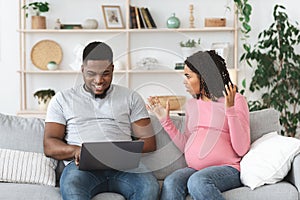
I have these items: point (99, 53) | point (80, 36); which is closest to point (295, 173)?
point (99, 53)

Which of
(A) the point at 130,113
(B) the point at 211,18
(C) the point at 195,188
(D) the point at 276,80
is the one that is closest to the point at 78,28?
(B) the point at 211,18

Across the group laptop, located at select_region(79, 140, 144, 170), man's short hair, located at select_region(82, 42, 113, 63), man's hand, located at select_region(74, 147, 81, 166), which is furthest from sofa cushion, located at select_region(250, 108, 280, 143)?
man's hand, located at select_region(74, 147, 81, 166)

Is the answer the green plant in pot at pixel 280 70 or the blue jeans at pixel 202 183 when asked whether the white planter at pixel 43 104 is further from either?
the blue jeans at pixel 202 183

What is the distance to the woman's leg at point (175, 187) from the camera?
3.03m

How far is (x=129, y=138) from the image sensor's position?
3314mm

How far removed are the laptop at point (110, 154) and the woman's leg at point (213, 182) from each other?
0.31 metres

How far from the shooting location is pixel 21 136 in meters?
3.37

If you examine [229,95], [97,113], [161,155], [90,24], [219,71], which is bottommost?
[161,155]

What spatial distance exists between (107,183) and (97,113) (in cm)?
42

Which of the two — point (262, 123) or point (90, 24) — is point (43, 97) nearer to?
point (90, 24)

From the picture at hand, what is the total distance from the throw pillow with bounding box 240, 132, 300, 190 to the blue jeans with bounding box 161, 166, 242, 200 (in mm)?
73

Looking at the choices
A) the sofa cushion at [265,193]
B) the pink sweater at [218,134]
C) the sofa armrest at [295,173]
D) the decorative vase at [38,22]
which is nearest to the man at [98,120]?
the pink sweater at [218,134]

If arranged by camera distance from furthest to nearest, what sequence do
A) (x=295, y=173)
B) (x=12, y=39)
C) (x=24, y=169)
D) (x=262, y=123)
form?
1. (x=12, y=39)
2. (x=262, y=123)
3. (x=24, y=169)
4. (x=295, y=173)

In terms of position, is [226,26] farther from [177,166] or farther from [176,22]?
[177,166]
